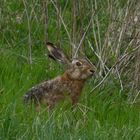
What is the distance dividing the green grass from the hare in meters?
0.13

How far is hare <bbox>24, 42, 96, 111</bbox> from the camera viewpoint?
6.66 m

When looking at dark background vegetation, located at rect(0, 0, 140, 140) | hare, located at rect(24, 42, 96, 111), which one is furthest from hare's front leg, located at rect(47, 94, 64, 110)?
dark background vegetation, located at rect(0, 0, 140, 140)

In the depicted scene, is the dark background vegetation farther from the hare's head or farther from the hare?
the hare's head

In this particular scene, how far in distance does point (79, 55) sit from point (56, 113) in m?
2.37

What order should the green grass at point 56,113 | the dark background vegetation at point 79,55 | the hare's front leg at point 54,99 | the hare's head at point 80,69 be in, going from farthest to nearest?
the hare's head at point 80,69, the hare's front leg at point 54,99, the dark background vegetation at point 79,55, the green grass at point 56,113

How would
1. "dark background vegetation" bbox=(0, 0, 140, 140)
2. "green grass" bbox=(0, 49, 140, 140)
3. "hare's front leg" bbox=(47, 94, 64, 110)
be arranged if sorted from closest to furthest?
"green grass" bbox=(0, 49, 140, 140)
"dark background vegetation" bbox=(0, 0, 140, 140)
"hare's front leg" bbox=(47, 94, 64, 110)

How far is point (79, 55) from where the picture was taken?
27.0ft

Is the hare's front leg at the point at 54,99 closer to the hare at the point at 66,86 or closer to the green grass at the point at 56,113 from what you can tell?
the hare at the point at 66,86

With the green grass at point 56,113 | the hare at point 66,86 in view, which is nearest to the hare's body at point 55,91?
the hare at point 66,86

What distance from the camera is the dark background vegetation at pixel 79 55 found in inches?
210

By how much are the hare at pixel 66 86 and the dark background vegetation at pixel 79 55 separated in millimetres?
132

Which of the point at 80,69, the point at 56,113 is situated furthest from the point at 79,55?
the point at 56,113

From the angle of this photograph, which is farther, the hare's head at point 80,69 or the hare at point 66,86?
the hare's head at point 80,69

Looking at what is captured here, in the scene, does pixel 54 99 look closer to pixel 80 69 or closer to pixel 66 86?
pixel 66 86
